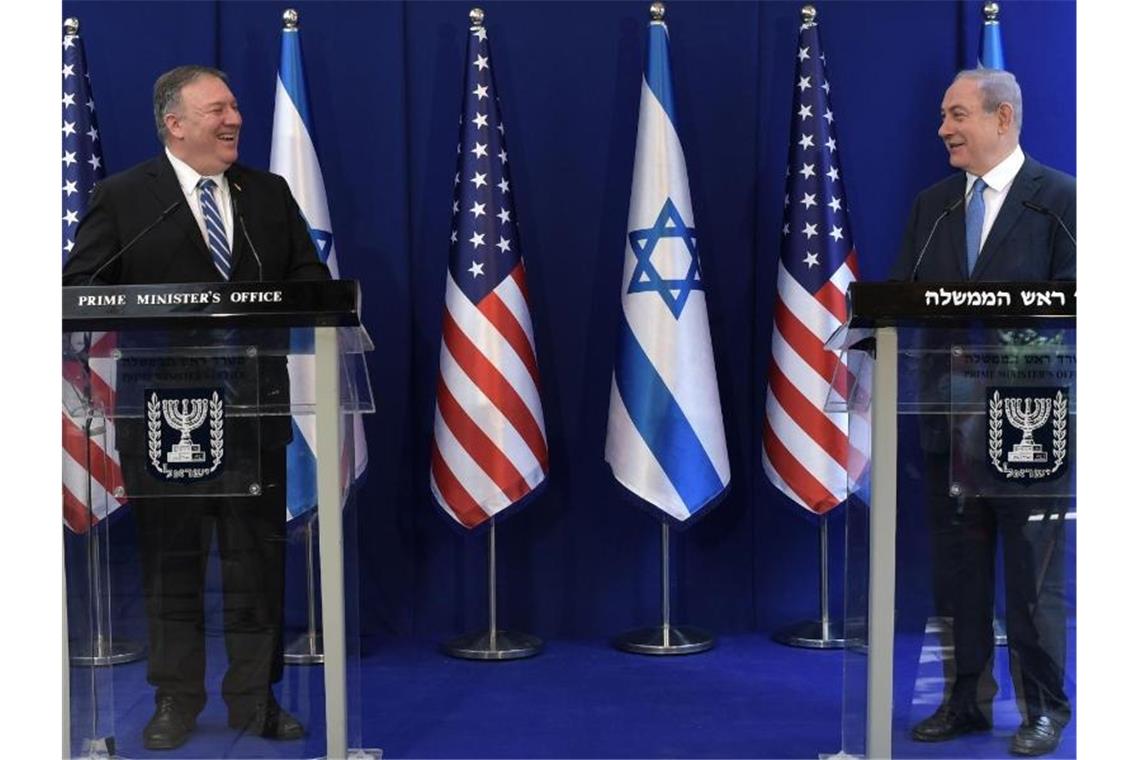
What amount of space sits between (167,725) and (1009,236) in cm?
226

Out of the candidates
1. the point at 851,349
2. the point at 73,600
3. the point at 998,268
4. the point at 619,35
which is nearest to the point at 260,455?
the point at 73,600

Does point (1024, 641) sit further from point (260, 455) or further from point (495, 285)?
point (495, 285)

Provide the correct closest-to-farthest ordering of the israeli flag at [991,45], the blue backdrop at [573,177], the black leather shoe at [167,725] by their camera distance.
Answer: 1. the black leather shoe at [167,725]
2. the israeli flag at [991,45]
3. the blue backdrop at [573,177]

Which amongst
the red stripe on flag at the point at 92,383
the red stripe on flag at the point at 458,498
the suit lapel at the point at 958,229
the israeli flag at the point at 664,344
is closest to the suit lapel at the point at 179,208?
the red stripe on flag at the point at 92,383

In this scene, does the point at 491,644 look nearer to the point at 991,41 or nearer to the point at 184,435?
the point at 184,435

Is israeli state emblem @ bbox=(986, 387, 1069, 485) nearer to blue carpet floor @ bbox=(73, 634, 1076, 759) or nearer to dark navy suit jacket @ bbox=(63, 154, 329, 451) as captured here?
blue carpet floor @ bbox=(73, 634, 1076, 759)

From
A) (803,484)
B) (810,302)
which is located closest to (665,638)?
(803,484)

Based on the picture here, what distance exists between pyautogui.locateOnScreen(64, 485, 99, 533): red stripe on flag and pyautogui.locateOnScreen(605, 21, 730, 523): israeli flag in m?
2.35

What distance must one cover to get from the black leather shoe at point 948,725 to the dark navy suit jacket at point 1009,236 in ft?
3.63

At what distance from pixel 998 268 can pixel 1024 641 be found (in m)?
1.06

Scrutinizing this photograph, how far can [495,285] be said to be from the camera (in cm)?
480

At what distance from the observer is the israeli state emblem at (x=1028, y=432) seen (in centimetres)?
272

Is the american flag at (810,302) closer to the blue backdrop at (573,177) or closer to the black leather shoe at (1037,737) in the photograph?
the blue backdrop at (573,177)

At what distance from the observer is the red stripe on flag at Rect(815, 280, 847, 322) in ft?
15.9
